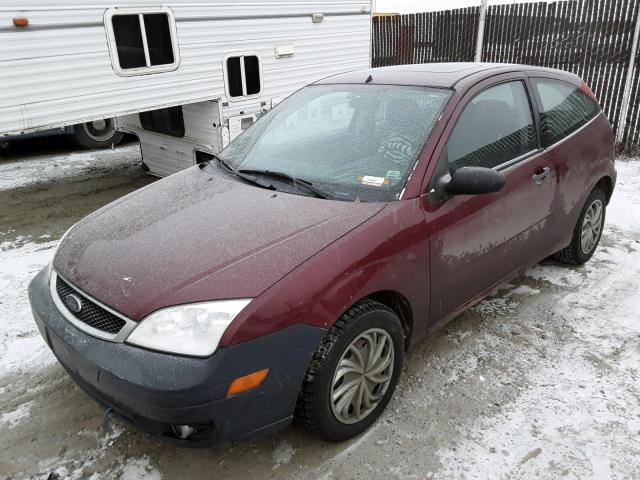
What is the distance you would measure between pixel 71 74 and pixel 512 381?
493 cm

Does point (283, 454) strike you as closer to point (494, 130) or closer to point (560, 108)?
point (494, 130)

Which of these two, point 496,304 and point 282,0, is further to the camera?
point 282,0

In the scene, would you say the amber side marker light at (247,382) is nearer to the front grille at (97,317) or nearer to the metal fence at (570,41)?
the front grille at (97,317)

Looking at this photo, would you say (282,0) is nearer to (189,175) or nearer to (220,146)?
(220,146)

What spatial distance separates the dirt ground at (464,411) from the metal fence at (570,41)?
4.62 m

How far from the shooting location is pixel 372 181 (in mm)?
2684

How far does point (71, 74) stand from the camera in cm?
519

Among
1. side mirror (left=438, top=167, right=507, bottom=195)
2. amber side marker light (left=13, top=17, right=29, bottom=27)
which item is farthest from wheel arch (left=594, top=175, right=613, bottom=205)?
amber side marker light (left=13, top=17, right=29, bottom=27)

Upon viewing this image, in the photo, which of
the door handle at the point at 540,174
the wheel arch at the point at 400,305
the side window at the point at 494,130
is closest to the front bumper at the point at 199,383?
the wheel arch at the point at 400,305

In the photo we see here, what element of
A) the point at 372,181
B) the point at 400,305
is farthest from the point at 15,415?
the point at 372,181

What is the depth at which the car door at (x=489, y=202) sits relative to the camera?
9.05ft

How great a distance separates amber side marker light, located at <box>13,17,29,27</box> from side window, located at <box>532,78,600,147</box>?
451 centimetres

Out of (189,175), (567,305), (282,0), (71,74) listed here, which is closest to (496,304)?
(567,305)

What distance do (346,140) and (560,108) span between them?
177 centimetres
